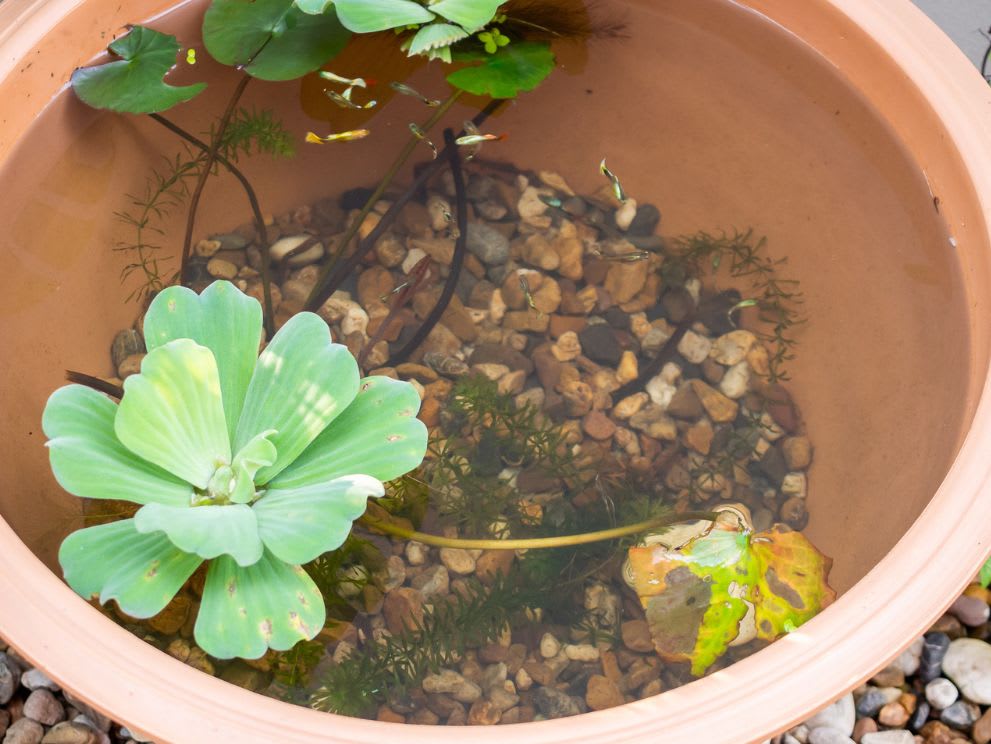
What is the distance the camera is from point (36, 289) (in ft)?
4.01

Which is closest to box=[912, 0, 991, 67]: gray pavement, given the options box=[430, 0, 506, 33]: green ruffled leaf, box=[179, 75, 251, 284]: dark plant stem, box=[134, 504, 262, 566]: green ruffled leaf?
box=[430, 0, 506, 33]: green ruffled leaf

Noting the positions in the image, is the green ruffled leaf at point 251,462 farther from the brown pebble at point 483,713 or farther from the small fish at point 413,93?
the small fish at point 413,93

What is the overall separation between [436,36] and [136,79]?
43 cm

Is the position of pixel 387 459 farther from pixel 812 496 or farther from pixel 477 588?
pixel 812 496

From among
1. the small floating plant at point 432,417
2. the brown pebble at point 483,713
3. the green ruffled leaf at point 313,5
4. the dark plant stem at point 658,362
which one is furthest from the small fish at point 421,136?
the brown pebble at point 483,713

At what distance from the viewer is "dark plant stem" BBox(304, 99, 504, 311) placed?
136 centimetres

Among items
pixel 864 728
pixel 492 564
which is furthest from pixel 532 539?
pixel 864 728

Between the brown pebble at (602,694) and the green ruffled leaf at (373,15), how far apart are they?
35.6 inches

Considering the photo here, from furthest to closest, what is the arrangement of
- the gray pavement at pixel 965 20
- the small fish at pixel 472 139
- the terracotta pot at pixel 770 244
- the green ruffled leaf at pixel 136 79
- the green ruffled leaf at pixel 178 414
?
the gray pavement at pixel 965 20 → the small fish at pixel 472 139 → the green ruffled leaf at pixel 136 79 → the green ruffled leaf at pixel 178 414 → the terracotta pot at pixel 770 244

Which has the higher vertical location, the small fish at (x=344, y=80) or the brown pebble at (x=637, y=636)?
the small fish at (x=344, y=80)

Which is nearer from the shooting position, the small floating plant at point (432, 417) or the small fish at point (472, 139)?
the small floating plant at point (432, 417)

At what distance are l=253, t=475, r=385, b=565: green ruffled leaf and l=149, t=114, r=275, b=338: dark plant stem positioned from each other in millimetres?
429

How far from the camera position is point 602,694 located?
1.04 meters

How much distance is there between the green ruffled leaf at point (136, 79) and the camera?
50.2 inches
